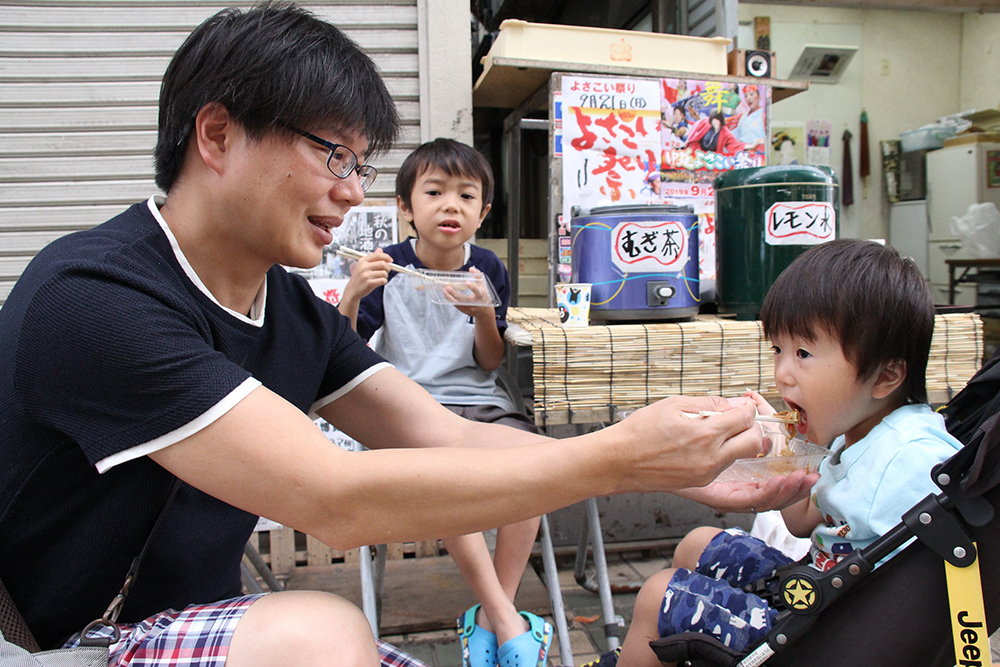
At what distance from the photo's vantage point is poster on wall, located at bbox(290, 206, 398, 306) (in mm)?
3363

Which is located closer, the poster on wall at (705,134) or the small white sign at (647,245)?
the small white sign at (647,245)

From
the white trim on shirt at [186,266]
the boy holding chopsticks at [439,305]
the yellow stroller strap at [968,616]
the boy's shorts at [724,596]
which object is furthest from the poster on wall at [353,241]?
the yellow stroller strap at [968,616]

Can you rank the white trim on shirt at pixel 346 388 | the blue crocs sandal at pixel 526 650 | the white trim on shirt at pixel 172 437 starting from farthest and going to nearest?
1. the blue crocs sandal at pixel 526 650
2. the white trim on shirt at pixel 346 388
3. the white trim on shirt at pixel 172 437

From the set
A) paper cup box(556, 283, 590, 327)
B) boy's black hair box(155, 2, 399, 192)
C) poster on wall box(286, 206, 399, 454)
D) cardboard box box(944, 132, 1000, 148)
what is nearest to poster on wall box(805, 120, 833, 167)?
cardboard box box(944, 132, 1000, 148)

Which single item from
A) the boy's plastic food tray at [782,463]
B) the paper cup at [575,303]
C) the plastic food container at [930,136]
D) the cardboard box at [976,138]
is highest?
the plastic food container at [930,136]

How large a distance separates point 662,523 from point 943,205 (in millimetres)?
5918

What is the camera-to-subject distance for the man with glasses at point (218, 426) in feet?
3.30

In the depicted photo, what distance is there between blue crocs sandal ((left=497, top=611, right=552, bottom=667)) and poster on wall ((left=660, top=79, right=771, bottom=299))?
200 cm

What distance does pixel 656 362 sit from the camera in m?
2.07

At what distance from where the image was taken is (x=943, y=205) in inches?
283

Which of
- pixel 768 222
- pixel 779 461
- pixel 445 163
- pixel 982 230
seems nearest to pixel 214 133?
pixel 779 461

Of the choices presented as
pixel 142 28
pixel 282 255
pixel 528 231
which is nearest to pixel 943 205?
pixel 528 231

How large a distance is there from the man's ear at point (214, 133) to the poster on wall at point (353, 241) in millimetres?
2174

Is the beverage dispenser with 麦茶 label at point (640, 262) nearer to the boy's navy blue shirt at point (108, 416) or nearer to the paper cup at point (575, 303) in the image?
the paper cup at point (575, 303)
